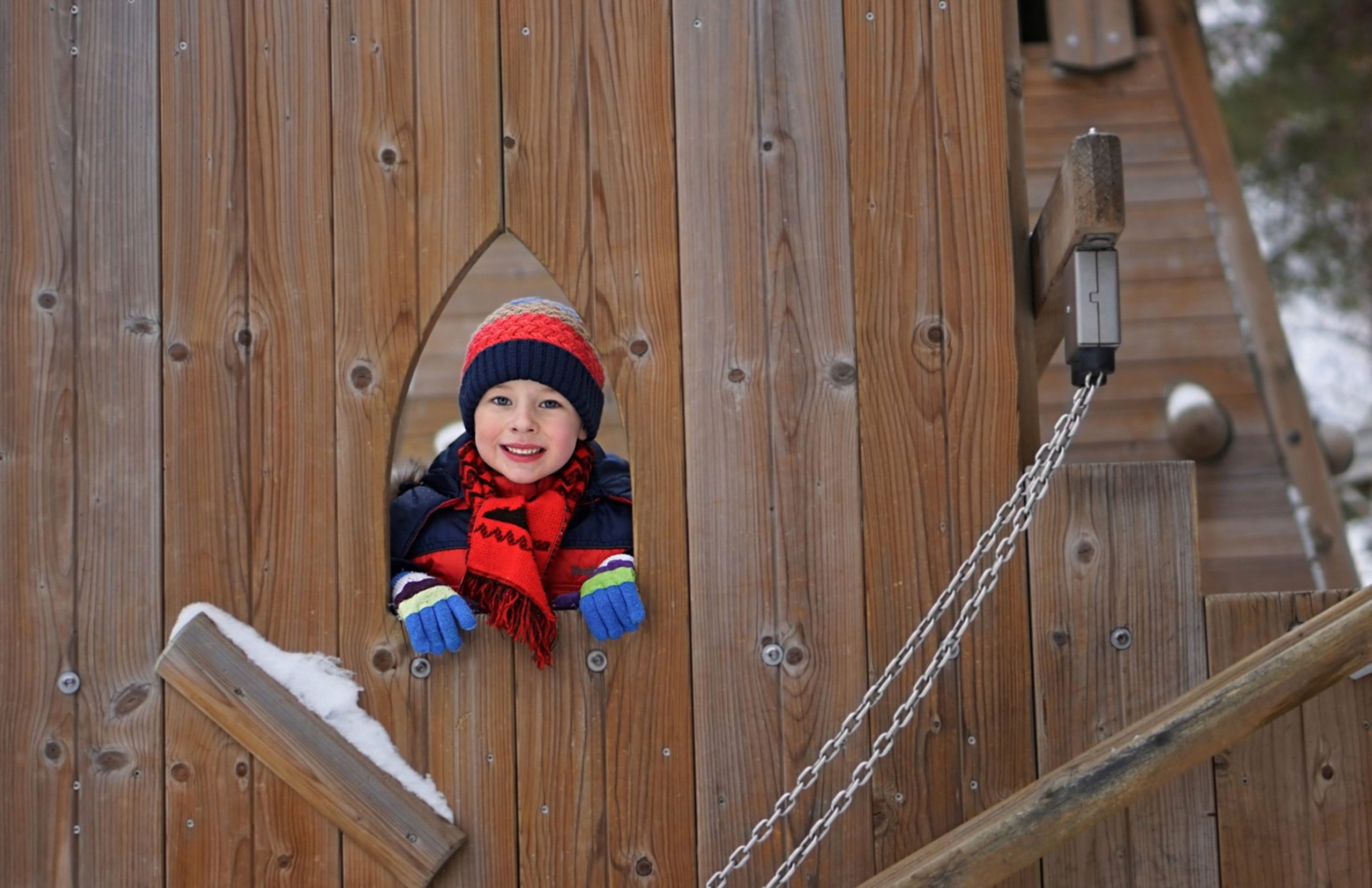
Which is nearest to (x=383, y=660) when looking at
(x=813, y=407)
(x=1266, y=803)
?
(x=813, y=407)

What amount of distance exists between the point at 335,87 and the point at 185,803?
1380 millimetres

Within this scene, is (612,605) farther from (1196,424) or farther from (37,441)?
(1196,424)

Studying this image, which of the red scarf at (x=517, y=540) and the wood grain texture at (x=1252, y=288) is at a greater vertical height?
the wood grain texture at (x=1252, y=288)

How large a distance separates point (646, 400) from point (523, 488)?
1.27 ft

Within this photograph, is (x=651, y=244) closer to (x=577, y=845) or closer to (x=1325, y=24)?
(x=577, y=845)

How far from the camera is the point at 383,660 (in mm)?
2672

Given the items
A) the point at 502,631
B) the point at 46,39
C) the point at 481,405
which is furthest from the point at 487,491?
the point at 46,39

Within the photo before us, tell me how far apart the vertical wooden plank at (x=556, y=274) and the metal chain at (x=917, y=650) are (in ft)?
0.95

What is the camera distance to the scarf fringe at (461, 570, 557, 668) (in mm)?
2605

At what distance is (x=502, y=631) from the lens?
2.63 m

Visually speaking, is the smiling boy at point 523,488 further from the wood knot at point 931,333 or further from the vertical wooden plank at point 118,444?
the wood knot at point 931,333

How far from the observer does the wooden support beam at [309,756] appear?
8.58 feet

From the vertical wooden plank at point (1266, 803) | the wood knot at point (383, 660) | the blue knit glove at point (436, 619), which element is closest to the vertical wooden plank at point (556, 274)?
the blue knit glove at point (436, 619)

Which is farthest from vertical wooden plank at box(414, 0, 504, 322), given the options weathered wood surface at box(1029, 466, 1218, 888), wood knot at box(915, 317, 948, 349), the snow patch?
weathered wood surface at box(1029, 466, 1218, 888)
